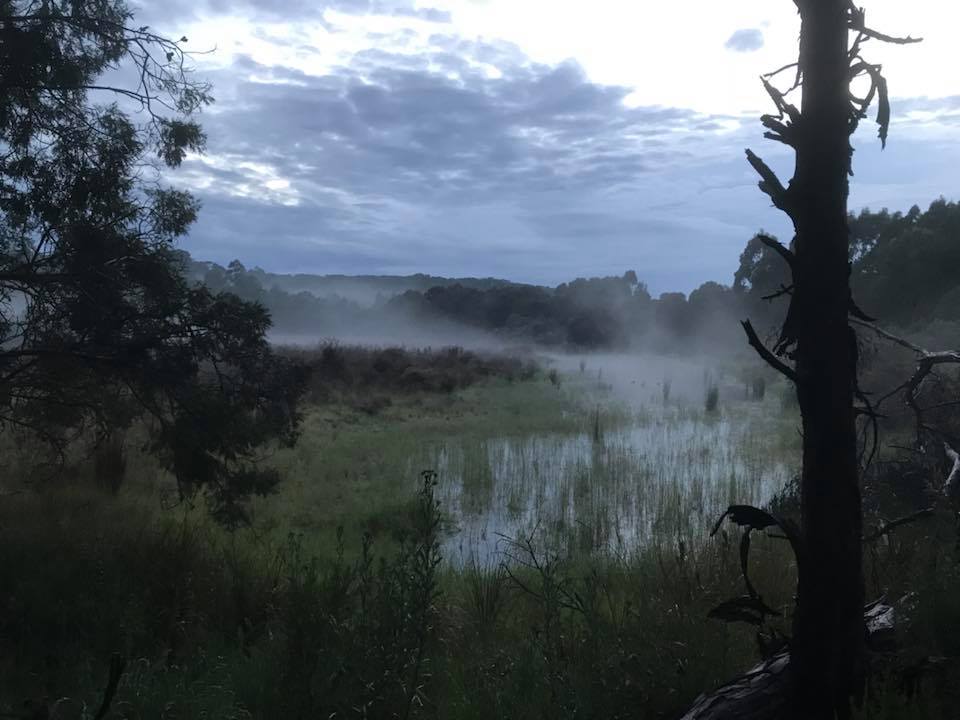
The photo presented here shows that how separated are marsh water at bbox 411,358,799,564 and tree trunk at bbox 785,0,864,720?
352cm

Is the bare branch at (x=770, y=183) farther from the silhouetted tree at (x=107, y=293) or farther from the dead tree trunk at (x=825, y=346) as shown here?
the silhouetted tree at (x=107, y=293)

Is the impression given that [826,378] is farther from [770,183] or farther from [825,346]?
[770,183]

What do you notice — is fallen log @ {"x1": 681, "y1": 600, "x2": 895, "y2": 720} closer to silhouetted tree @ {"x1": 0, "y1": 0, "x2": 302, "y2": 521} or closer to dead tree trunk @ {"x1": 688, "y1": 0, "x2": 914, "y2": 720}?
dead tree trunk @ {"x1": 688, "y1": 0, "x2": 914, "y2": 720}

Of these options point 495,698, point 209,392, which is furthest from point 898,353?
point 495,698

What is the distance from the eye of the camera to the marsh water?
11.2m

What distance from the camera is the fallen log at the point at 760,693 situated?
3.05m

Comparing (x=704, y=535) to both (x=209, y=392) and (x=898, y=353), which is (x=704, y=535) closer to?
(x=209, y=392)

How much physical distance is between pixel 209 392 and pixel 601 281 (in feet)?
282

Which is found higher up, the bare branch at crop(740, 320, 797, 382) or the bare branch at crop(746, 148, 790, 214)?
the bare branch at crop(746, 148, 790, 214)

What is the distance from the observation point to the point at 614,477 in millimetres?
14695

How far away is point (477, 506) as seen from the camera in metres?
13.1

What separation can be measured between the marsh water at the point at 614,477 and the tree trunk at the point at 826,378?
352 centimetres

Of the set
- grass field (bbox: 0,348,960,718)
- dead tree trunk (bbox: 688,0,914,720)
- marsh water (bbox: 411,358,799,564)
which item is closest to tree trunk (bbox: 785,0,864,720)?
dead tree trunk (bbox: 688,0,914,720)

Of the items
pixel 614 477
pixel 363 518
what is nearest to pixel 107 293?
pixel 363 518
